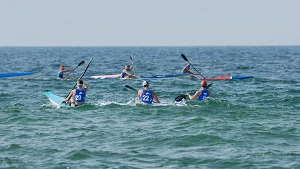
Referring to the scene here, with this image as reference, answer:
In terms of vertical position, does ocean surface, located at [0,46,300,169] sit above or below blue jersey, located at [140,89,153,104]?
below

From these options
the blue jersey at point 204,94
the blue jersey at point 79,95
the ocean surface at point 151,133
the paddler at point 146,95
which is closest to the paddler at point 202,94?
the blue jersey at point 204,94

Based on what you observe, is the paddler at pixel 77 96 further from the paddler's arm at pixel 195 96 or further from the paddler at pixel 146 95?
the paddler's arm at pixel 195 96

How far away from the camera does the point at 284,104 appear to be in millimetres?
23938

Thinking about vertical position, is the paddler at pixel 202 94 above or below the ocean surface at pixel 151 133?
above

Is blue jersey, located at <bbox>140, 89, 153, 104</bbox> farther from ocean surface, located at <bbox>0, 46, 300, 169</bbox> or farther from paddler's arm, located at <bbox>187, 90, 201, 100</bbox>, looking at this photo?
paddler's arm, located at <bbox>187, 90, 201, 100</bbox>

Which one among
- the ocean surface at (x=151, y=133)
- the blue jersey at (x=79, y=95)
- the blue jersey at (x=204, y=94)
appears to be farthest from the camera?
the blue jersey at (x=204, y=94)

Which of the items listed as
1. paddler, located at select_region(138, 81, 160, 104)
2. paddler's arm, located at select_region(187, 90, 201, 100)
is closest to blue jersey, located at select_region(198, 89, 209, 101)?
paddler's arm, located at select_region(187, 90, 201, 100)

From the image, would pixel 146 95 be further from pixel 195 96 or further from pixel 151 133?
pixel 151 133

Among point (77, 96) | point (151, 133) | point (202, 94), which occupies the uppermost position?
point (202, 94)

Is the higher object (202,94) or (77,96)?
(202,94)

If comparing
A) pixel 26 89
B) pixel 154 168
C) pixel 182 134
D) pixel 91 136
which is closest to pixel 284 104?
pixel 182 134

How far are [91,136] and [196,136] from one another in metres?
3.15

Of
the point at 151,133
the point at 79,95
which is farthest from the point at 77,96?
the point at 151,133

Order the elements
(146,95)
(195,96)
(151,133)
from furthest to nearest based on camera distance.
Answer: (195,96) < (146,95) < (151,133)
